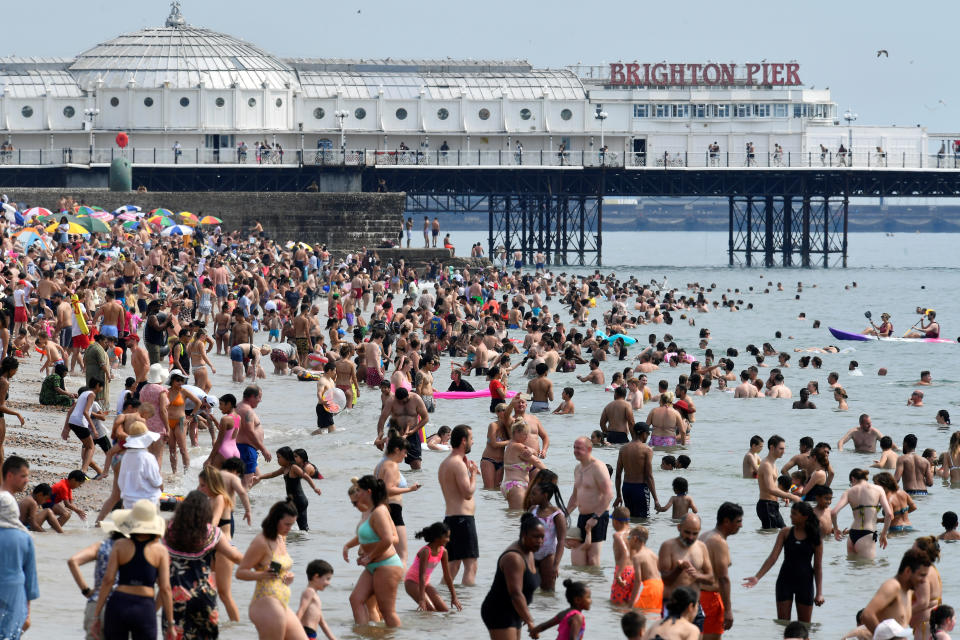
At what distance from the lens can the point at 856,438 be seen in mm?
21562

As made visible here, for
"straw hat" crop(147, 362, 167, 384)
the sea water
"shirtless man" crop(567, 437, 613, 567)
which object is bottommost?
the sea water

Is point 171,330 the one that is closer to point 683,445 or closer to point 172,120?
point 683,445

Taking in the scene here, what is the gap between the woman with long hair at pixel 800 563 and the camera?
11.7 metres

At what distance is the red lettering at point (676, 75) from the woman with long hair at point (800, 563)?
6755cm

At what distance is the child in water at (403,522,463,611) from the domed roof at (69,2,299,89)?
62437 mm

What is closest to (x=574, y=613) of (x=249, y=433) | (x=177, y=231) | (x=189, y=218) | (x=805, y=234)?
(x=249, y=433)

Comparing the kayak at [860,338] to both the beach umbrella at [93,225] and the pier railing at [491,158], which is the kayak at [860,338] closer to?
the beach umbrella at [93,225]

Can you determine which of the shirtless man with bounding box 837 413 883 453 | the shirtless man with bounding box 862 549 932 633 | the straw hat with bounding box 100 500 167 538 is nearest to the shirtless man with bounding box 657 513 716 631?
Answer: the shirtless man with bounding box 862 549 932 633

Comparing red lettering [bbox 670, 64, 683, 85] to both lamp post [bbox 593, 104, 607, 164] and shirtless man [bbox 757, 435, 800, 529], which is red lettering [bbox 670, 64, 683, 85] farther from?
shirtless man [bbox 757, 435, 800, 529]

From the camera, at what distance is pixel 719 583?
11148 mm

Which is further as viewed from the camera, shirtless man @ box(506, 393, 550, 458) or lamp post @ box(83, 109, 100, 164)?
lamp post @ box(83, 109, 100, 164)

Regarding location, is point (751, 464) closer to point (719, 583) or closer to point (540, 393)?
point (540, 393)

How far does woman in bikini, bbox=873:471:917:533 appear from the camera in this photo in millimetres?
14930

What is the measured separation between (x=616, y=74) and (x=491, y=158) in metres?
9.87
